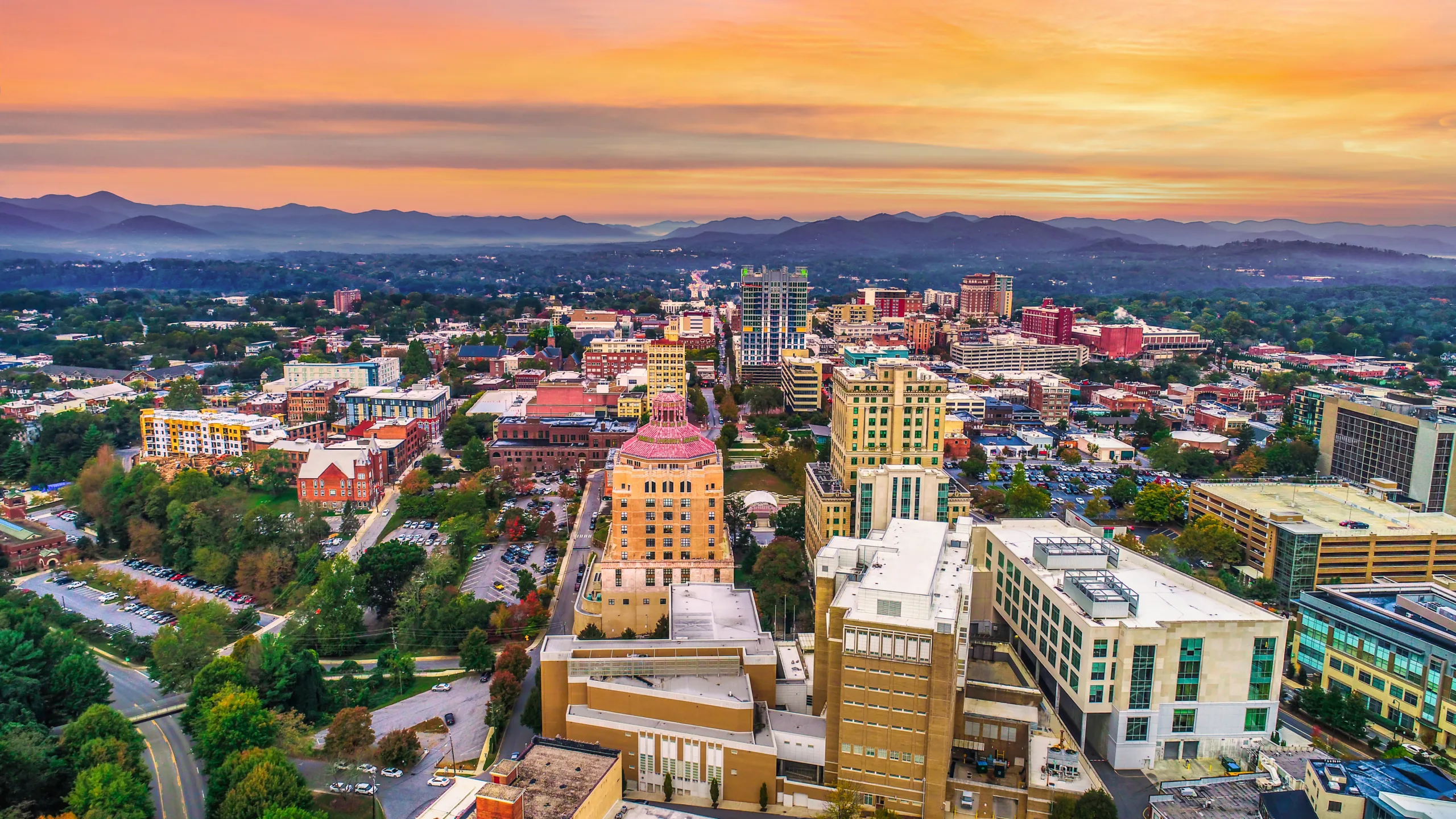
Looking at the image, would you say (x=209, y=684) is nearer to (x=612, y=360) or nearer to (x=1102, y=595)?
(x=1102, y=595)

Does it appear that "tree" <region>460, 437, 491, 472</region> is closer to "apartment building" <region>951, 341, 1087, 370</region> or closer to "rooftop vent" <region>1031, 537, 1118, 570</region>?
"rooftop vent" <region>1031, 537, 1118, 570</region>

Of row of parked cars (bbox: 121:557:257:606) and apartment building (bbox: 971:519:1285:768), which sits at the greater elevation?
apartment building (bbox: 971:519:1285:768)

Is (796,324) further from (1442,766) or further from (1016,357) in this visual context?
(1442,766)

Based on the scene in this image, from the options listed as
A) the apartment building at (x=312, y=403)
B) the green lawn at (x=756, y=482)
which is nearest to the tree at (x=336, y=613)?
the green lawn at (x=756, y=482)

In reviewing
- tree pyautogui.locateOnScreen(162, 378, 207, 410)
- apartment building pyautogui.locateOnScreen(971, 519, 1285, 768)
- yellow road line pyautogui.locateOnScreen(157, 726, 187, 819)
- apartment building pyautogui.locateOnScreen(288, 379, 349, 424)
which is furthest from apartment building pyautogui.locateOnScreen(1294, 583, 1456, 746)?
tree pyautogui.locateOnScreen(162, 378, 207, 410)

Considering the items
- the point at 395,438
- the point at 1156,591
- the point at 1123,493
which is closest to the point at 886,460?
the point at 1156,591

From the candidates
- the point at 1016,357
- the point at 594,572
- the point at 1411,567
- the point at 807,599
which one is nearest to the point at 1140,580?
the point at 807,599

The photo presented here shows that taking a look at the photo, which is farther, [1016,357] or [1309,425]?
[1016,357]
